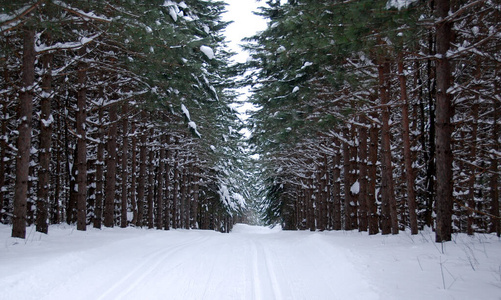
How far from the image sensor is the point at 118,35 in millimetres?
10312

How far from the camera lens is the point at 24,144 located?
945 cm

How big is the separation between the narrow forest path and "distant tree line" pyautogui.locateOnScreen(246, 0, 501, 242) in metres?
3.21

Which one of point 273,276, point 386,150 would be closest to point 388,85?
point 386,150

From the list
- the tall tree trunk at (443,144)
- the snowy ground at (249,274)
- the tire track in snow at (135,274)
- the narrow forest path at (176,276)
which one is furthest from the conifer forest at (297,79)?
the tire track in snow at (135,274)

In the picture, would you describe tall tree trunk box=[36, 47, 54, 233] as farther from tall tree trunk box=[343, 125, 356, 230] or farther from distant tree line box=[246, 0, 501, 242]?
tall tree trunk box=[343, 125, 356, 230]

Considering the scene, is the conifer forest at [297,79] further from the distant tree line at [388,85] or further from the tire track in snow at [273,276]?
the tire track in snow at [273,276]

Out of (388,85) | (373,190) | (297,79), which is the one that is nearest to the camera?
(297,79)

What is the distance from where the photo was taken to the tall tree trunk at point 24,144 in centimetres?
940

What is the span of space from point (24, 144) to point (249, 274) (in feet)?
23.3

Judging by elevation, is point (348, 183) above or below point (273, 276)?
above

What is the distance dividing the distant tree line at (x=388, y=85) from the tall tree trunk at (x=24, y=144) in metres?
7.22

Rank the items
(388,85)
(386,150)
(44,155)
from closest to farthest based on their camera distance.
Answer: (44,155)
(386,150)
(388,85)

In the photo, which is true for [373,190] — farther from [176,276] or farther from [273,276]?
[176,276]

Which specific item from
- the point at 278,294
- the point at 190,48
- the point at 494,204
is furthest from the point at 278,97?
the point at 494,204
